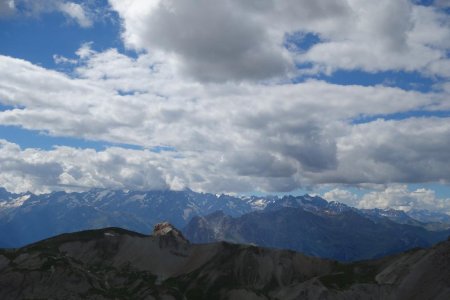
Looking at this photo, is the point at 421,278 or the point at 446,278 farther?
the point at 421,278

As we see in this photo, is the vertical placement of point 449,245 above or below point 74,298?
above

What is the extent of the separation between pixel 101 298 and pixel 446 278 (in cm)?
13446

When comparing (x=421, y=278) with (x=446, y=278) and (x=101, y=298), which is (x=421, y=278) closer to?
(x=446, y=278)

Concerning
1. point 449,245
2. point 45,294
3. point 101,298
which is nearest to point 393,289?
point 449,245

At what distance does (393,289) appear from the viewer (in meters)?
192

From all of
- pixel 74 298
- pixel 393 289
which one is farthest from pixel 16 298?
pixel 393 289

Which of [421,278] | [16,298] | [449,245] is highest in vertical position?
[449,245]

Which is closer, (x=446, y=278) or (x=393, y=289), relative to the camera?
(x=446, y=278)

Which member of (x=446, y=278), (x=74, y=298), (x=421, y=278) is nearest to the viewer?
(x=446, y=278)

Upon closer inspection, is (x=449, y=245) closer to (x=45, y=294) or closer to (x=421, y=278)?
(x=421, y=278)

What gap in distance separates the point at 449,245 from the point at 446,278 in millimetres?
20338

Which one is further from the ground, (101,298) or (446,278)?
(446,278)

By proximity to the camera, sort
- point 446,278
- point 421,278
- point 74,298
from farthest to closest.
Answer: point 74,298, point 421,278, point 446,278

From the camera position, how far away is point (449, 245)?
591 ft
